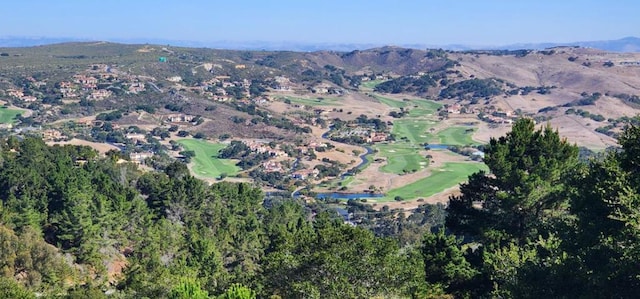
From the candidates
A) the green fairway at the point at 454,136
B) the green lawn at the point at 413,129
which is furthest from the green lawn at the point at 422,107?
the green fairway at the point at 454,136

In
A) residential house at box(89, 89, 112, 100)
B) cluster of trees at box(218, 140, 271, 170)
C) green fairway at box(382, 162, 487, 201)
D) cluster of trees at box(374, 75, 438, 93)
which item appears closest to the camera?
green fairway at box(382, 162, 487, 201)

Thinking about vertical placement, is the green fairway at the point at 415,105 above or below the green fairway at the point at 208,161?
below

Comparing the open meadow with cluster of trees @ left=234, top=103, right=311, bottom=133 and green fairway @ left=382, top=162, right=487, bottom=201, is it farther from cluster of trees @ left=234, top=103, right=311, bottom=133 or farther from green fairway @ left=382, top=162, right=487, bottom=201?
green fairway @ left=382, top=162, right=487, bottom=201

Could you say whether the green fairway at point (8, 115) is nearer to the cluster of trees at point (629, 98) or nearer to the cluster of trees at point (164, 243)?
the cluster of trees at point (164, 243)

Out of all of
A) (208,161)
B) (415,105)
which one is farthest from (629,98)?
(208,161)

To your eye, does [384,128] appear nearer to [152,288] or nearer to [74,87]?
[74,87]

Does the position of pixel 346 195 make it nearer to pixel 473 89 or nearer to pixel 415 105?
pixel 415 105

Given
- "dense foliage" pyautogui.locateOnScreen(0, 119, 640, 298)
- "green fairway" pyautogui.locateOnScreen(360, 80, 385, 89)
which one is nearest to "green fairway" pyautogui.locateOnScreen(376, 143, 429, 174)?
"dense foliage" pyautogui.locateOnScreen(0, 119, 640, 298)
